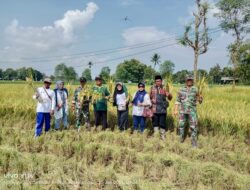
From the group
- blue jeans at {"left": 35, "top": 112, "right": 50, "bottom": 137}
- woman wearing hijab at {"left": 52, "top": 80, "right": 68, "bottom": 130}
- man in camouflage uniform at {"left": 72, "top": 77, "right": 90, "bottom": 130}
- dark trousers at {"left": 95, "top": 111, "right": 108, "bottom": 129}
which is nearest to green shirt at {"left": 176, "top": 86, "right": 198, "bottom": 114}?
dark trousers at {"left": 95, "top": 111, "right": 108, "bottom": 129}

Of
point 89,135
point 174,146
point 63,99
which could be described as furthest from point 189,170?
point 63,99

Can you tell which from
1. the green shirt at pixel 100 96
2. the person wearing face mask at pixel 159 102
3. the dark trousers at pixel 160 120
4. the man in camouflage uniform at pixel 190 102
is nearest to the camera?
the man in camouflage uniform at pixel 190 102

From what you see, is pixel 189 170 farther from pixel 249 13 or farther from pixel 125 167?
pixel 249 13

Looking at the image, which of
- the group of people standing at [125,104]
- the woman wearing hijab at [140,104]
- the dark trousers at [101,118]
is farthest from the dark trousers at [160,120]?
the dark trousers at [101,118]

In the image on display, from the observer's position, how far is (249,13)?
23125mm

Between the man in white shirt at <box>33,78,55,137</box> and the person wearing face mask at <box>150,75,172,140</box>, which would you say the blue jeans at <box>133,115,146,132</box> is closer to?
the person wearing face mask at <box>150,75,172,140</box>

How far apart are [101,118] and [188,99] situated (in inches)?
94.9

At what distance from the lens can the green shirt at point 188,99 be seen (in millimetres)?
6676

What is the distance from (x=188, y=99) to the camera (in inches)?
264

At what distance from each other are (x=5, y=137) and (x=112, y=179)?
3.32 meters

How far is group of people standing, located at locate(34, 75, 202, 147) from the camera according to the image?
6746mm

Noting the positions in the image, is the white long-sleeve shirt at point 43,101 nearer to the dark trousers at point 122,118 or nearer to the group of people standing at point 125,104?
the group of people standing at point 125,104

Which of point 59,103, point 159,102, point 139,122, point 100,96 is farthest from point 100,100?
point 159,102

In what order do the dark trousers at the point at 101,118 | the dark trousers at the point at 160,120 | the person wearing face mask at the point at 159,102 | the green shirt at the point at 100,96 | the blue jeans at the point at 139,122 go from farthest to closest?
the dark trousers at the point at 101,118 → the green shirt at the point at 100,96 → the blue jeans at the point at 139,122 → the dark trousers at the point at 160,120 → the person wearing face mask at the point at 159,102
